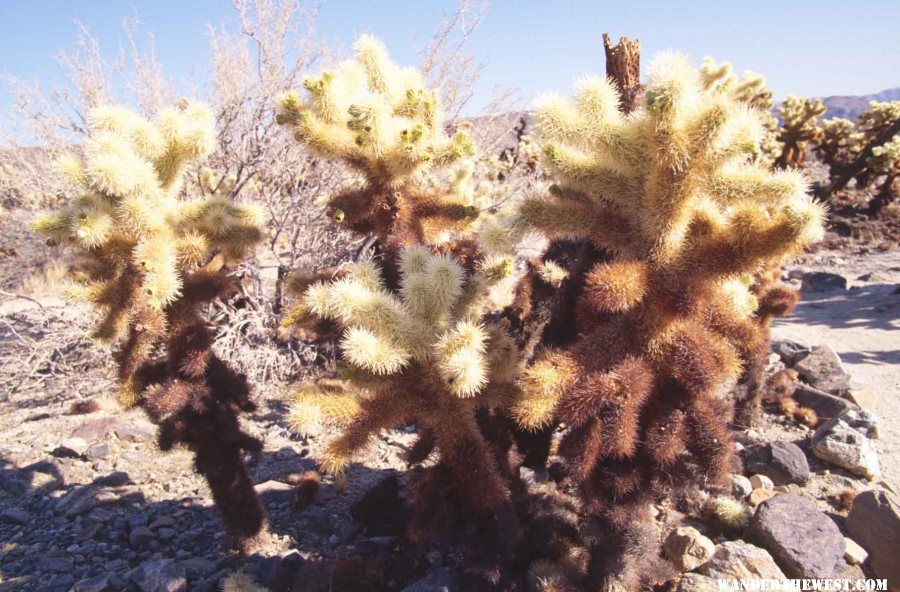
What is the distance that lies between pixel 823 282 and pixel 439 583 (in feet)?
32.8

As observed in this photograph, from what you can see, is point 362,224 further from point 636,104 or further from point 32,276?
point 32,276

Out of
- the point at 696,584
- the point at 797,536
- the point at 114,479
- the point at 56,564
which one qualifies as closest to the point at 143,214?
the point at 56,564

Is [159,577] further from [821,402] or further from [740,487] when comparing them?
[821,402]

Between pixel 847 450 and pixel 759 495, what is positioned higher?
pixel 847 450

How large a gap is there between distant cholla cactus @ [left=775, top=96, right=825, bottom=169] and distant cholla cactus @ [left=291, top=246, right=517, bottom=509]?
14042 mm

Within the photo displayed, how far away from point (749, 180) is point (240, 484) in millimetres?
2935

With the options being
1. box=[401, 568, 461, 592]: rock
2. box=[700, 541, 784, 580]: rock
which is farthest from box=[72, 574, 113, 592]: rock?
box=[700, 541, 784, 580]: rock

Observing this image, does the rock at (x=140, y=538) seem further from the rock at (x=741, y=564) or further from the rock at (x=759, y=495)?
the rock at (x=759, y=495)

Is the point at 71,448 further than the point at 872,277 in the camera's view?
No

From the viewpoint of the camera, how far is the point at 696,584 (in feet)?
8.61

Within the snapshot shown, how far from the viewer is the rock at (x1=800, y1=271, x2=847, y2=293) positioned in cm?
989

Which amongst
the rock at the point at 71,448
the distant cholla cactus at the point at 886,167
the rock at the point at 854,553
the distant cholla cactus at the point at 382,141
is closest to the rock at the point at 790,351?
the rock at the point at 854,553

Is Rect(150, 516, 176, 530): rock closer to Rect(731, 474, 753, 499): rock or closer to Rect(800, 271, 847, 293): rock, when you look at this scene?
Rect(731, 474, 753, 499): rock

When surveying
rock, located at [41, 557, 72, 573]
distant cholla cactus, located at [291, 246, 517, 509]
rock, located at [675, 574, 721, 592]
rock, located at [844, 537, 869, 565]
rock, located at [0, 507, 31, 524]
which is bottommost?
rock, located at [844, 537, 869, 565]
